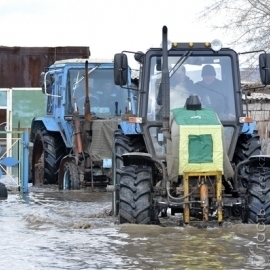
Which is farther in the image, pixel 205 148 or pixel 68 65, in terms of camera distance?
pixel 68 65

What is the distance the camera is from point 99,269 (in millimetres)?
8734

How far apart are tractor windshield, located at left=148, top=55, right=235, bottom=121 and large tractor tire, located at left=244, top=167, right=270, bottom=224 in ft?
4.79

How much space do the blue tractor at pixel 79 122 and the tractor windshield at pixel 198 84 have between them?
488 cm

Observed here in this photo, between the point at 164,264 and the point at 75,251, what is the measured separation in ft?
4.11

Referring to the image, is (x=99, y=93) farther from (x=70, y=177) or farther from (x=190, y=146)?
(x=190, y=146)

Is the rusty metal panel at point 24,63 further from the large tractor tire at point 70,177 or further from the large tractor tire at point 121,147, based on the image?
the large tractor tire at point 121,147

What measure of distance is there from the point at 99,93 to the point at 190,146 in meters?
8.14

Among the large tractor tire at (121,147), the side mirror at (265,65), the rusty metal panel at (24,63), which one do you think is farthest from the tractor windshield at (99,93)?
the rusty metal panel at (24,63)

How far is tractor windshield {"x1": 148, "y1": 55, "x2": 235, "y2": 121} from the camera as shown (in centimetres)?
1270

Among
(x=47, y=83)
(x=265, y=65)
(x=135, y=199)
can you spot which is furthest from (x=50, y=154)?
(x=135, y=199)

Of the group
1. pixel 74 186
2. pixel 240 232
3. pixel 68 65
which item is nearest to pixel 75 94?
pixel 68 65

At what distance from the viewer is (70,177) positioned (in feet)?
60.5

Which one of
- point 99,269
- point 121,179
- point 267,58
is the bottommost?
point 99,269

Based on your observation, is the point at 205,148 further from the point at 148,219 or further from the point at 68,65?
the point at 68,65
